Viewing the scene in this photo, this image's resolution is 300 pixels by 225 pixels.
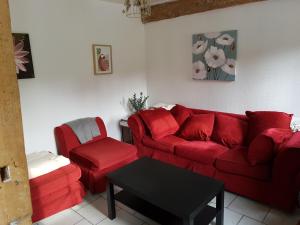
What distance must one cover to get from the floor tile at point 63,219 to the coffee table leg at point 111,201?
31 centimetres

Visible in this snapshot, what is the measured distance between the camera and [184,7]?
3.60 metres

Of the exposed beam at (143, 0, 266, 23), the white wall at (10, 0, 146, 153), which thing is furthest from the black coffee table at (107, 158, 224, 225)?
the exposed beam at (143, 0, 266, 23)

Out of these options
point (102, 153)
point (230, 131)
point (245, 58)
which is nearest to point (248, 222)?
point (230, 131)

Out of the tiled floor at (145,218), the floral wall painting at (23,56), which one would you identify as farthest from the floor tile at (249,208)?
the floral wall painting at (23,56)

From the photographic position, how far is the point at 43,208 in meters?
2.34

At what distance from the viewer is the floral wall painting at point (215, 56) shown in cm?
325

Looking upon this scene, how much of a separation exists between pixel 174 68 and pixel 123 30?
40.2 inches

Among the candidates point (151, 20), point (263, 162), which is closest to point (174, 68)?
point (151, 20)

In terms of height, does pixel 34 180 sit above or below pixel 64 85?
below

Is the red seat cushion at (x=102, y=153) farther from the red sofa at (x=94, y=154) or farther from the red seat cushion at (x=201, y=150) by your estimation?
the red seat cushion at (x=201, y=150)

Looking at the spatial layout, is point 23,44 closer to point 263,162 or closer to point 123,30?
point 123,30

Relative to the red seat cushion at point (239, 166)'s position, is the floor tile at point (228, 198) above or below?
below

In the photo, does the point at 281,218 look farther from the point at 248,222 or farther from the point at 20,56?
the point at 20,56

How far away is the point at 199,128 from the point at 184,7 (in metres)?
1.81
